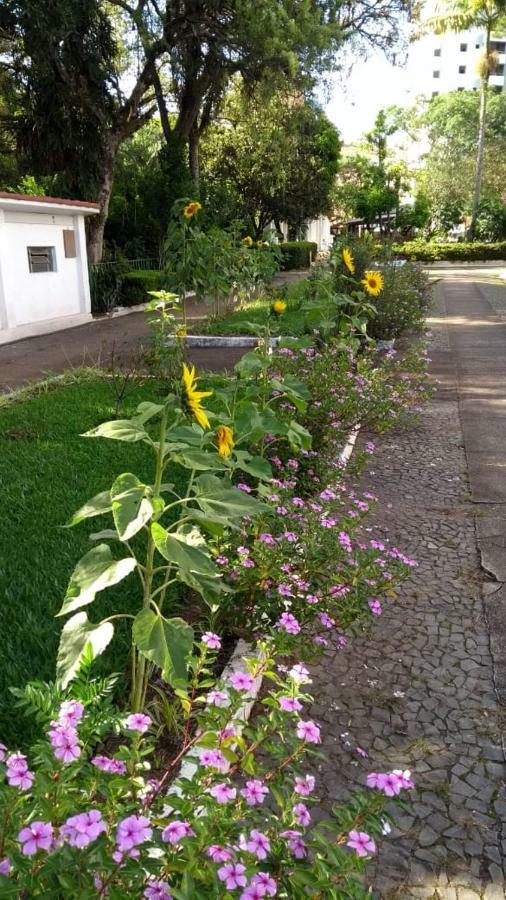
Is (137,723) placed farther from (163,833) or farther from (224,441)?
(224,441)

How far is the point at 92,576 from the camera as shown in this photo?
5.82 ft

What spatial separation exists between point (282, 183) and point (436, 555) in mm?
25503

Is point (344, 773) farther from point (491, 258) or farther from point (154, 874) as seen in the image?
point (491, 258)

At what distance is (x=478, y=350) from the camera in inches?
424

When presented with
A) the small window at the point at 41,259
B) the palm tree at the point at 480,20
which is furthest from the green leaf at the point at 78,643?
the palm tree at the point at 480,20

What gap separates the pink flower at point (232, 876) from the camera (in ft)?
3.55

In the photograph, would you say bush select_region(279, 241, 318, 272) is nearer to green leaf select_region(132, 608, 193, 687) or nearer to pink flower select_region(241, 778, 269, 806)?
green leaf select_region(132, 608, 193, 687)

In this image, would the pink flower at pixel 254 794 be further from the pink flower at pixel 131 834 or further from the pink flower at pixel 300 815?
the pink flower at pixel 131 834

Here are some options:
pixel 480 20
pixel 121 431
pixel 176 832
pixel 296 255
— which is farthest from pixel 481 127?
pixel 176 832

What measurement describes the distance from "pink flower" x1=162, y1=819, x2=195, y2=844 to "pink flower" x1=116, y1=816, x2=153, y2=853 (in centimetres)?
7

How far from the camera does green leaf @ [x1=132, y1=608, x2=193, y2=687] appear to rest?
162cm

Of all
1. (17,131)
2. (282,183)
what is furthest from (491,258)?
(17,131)

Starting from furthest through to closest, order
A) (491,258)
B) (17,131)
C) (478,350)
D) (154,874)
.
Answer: (491,258), (17,131), (478,350), (154,874)

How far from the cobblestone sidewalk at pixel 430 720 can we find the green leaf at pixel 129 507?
0.89 metres
